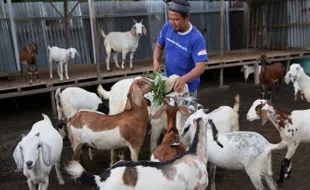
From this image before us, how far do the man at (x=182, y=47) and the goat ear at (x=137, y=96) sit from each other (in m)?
0.41

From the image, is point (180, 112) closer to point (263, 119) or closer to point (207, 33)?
point (263, 119)

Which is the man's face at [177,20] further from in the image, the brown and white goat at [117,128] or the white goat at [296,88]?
the white goat at [296,88]

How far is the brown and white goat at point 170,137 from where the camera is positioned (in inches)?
143

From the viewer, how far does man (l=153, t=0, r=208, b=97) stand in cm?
360

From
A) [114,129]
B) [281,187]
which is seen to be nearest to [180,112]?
[114,129]

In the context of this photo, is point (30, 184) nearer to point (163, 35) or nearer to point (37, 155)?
point (37, 155)

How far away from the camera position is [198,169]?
3.15 meters

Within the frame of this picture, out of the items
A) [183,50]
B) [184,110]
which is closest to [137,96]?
[184,110]

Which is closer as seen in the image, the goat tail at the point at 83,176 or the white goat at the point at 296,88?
the goat tail at the point at 83,176

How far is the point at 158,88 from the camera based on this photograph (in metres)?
3.88

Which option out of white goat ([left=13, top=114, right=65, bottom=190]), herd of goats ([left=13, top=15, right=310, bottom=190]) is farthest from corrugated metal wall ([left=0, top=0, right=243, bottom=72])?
white goat ([left=13, top=114, right=65, bottom=190])

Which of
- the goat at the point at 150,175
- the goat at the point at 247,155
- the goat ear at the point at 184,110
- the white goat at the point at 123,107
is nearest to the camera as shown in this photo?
the goat at the point at 150,175

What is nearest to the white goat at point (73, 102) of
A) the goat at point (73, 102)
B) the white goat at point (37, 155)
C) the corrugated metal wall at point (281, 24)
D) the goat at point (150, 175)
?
the goat at point (73, 102)

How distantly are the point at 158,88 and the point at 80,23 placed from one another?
31.6 ft
